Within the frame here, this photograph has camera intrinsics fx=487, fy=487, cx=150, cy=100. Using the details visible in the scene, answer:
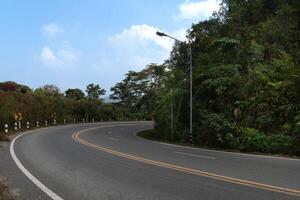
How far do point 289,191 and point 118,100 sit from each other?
92697mm

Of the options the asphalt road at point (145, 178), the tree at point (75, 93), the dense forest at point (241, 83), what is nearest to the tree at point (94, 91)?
the tree at point (75, 93)

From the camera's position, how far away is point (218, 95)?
3219cm

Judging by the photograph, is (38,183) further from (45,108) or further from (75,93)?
(75,93)

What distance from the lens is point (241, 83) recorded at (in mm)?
31078

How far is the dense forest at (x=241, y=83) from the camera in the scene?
85.0 feet

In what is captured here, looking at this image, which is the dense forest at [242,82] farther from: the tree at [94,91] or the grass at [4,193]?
the tree at [94,91]

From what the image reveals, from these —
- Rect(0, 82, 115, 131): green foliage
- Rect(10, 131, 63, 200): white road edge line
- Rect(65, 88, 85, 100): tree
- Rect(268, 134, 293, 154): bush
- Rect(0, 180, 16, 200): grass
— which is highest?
Rect(65, 88, 85, 100): tree

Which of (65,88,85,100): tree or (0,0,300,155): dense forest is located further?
(65,88,85,100): tree

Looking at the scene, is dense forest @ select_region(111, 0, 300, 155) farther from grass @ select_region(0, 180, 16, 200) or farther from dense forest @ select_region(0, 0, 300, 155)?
grass @ select_region(0, 180, 16, 200)

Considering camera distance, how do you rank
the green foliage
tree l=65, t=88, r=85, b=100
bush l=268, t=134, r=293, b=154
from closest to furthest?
bush l=268, t=134, r=293, b=154
the green foliage
tree l=65, t=88, r=85, b=100

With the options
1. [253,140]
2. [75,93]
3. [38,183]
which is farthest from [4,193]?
[75,93]

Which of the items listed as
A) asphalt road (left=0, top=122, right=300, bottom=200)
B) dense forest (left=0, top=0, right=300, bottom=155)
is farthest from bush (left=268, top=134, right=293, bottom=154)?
asphalt road (left=0, top=122, right=300, bottom=200)

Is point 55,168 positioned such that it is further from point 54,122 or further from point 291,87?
point 54,122

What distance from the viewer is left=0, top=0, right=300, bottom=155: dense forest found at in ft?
85.0
